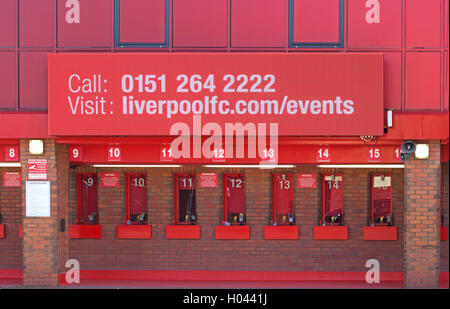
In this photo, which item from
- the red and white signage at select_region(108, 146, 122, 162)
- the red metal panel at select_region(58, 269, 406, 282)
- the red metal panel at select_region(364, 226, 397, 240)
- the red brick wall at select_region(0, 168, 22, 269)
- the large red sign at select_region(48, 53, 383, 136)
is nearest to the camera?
the large red sign at select_region(48, 53, 383, 136)

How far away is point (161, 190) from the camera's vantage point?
11.5 metres

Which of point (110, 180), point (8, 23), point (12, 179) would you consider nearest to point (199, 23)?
point (8, 23)

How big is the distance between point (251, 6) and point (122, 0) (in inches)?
110

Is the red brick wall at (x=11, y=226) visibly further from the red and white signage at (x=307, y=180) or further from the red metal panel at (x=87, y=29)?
the red and white signage at (x=307, y=180)

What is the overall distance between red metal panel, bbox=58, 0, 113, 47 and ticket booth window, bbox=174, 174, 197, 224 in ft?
11.9

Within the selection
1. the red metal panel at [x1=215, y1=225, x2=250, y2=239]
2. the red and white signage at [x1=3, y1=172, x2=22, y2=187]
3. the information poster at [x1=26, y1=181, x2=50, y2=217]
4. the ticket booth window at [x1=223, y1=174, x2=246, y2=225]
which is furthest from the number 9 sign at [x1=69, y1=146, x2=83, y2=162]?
the red metal panel at [x1=215, y1=225, x2=250, y2=239]

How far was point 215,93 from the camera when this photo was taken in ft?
31.3

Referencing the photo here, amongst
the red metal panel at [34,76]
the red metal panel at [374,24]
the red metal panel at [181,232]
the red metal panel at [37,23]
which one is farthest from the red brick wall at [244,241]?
the red metal panel at [37,23]

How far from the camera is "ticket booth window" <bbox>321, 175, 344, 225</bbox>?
11.3 m

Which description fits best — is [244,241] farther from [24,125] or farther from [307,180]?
[24,125]

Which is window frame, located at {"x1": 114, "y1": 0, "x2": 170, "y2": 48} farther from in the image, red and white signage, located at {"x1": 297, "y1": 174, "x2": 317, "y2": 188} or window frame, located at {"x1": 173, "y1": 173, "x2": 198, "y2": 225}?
red and white signage, located at {"x1": 297, "y1": 174, "x2": 317, "y2": 188}

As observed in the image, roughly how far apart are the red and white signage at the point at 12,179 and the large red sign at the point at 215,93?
110 inches

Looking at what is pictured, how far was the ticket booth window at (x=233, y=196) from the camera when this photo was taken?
1145 cm

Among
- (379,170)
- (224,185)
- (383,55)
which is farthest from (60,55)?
(379,170)
